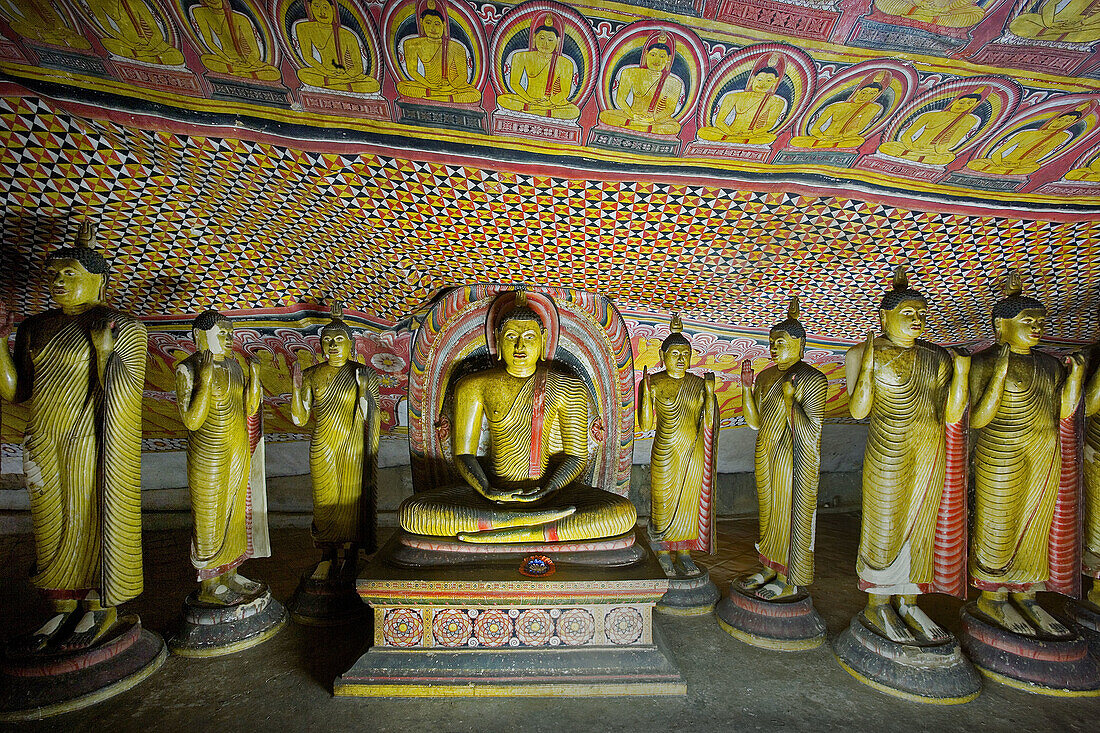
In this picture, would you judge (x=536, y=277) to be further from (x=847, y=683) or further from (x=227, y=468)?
(x=847, y=683)

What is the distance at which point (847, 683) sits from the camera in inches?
137

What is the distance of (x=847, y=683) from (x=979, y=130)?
367cm

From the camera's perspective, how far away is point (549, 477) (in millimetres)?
4484

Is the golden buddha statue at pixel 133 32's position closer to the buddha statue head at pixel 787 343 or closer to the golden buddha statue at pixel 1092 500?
the buddha statue head at pixel 787 343

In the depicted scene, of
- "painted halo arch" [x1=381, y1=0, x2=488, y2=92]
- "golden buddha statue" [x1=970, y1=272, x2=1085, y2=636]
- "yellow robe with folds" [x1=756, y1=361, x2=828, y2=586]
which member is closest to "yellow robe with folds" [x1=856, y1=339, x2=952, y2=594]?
"golden buddha statue" [x1=970, y1=272, x2=1085, y2=636]

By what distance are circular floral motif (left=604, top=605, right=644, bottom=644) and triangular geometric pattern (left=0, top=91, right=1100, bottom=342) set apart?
9.18 feet

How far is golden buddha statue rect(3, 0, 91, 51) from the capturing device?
3018 mm

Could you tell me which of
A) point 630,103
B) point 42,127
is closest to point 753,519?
point 630,103

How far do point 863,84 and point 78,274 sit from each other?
4.97 m

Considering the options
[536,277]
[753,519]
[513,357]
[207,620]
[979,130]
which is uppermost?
[979,130]

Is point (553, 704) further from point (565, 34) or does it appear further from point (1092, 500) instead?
point (1092, 500)

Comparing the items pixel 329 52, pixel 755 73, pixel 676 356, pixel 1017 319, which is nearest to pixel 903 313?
pixel 1017 319

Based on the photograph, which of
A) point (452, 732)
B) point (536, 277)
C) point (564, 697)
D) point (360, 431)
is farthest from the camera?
point (536, 277)

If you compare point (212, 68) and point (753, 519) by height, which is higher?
point (212, 68)
